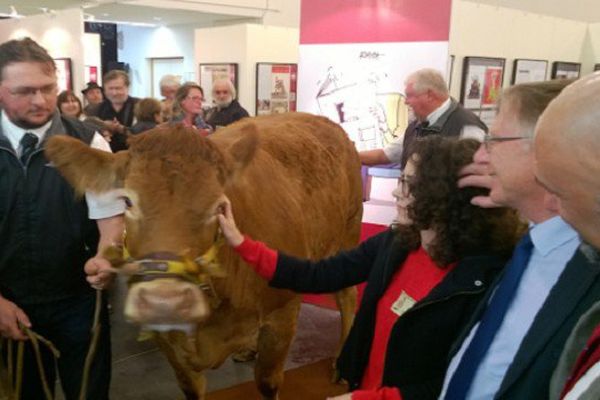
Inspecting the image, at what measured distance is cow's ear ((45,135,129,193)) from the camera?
1.94 metres

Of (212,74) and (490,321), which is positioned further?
(212,74)

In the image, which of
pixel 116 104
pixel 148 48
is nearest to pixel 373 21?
pixel 116 104

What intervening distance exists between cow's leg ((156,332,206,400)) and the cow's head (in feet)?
2.08

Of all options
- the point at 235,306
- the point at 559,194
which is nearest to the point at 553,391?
the point at 559,194

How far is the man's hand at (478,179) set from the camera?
1.51 m

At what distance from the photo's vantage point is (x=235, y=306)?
2.52 meters

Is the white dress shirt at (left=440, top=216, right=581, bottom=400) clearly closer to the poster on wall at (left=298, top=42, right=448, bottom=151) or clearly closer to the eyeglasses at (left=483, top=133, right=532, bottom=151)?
the eyeglasses at (left=483, top=133, right=532, bottom=151)

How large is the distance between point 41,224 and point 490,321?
5.38 feet

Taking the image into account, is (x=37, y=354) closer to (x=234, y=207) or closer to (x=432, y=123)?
(x=234, y=207)

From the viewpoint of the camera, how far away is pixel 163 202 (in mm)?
A: 1809

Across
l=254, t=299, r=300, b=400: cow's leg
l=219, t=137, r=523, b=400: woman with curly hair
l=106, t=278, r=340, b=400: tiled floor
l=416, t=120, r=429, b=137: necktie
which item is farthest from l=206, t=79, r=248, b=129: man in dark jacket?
l=219, t=137, r=523, b=400: woman with curly hair

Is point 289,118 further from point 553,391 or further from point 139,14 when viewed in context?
point 139,14

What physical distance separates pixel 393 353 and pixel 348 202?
7.73ft

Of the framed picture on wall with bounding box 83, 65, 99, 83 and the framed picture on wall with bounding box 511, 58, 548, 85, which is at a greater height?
the framed picture on wall with bounding box 511, 58, 548, 85
